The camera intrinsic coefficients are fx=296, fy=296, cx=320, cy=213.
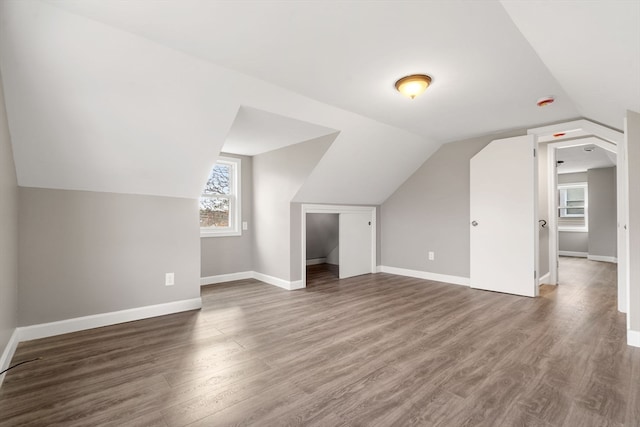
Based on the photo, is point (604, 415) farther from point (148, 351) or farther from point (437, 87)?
point (148, 351)

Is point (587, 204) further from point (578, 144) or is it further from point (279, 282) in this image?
point (279, 282)

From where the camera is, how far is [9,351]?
219 cm

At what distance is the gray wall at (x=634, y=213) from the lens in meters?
2.46

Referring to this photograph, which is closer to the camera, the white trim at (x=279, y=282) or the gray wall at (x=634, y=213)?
the gray wall at (x=634, y=213)

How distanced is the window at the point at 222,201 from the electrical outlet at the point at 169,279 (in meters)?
1.42

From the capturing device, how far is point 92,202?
2879 millimetres

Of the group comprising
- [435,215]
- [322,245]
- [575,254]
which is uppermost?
[435,215]

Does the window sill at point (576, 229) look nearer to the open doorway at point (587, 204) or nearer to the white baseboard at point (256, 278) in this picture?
the open doorway at point (587, 204)

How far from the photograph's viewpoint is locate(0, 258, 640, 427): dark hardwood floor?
1.62 m

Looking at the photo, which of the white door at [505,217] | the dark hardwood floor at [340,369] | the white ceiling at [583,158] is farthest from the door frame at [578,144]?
the white ceiling at [583,158]

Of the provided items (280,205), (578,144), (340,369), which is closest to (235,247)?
(280,205)

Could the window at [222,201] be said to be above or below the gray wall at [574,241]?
above

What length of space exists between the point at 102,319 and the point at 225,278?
6.70 ft

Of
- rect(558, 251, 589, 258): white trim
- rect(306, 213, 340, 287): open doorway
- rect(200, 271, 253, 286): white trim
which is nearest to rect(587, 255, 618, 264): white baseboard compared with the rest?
rect(558, 251, 589, 258): white trim
